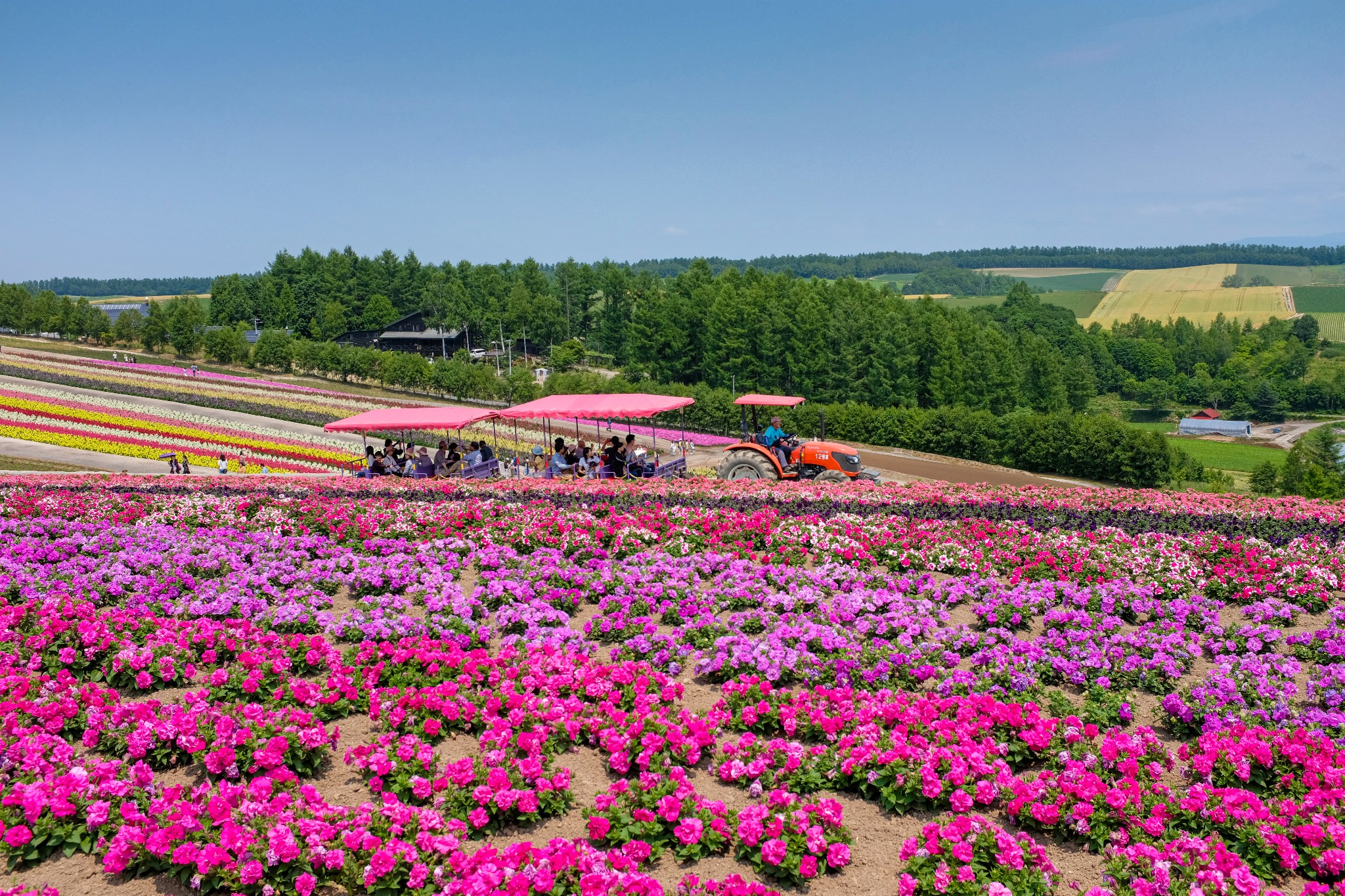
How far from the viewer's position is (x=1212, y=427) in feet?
308

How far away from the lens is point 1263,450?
261 ft

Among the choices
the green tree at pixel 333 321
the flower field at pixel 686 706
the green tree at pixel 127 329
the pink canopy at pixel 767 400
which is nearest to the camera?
the flower field at pixel 686 706

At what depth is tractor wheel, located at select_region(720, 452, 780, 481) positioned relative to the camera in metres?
18.8

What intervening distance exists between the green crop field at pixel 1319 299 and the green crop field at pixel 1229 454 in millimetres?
103121

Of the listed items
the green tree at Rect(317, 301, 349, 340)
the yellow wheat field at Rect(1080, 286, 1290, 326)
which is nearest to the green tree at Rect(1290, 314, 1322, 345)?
the yellow wheat field at Rect(1080, 286, 1290, 326)

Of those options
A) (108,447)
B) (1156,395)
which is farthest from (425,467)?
(1156,395)

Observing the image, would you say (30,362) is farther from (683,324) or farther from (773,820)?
(773,820)

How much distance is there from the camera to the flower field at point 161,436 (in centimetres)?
3084

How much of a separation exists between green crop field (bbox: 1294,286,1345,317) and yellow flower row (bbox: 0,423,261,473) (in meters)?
188

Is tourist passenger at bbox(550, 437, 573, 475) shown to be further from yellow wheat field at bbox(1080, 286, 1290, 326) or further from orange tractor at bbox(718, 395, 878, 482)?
yellow wheat field at bbox(1080, 286, 1290, 326)

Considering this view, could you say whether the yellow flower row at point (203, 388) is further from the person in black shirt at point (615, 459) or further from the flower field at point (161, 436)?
the person in black shirt at point (615, 459)

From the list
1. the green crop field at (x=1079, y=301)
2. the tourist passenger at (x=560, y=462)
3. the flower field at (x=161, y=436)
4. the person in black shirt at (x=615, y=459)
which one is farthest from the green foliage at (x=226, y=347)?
the green crop field at (x=1079, y=301)

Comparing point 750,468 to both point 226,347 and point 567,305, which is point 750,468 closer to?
point 226,347

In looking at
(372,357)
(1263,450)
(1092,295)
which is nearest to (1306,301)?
(1092,295)
